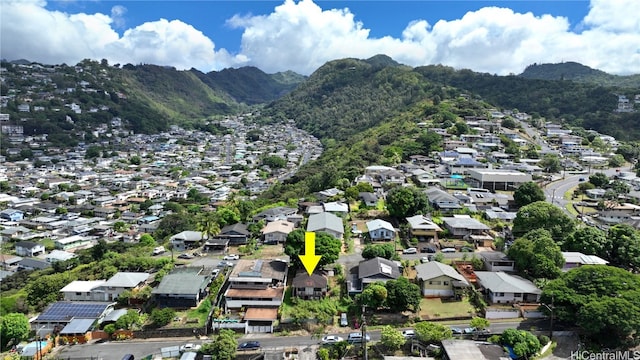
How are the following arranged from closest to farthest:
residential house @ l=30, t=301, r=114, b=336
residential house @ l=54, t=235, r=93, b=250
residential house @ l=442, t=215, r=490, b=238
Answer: residential house @ l=30, t=301, r=114, b=336, residential house @ l=442, t=215, r=490, b=238, residential house @ l=54, t=235, r=93, b=250

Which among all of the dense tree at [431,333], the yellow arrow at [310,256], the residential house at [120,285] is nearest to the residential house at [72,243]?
the residential house at [120,285]

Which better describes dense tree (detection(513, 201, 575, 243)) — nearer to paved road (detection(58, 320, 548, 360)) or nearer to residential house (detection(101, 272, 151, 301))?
paved road (detection(58, 320, 548, 360))

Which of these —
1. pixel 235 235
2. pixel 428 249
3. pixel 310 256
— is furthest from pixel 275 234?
pixel 428 249

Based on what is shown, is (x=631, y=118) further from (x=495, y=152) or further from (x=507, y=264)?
(x=507, y=264)

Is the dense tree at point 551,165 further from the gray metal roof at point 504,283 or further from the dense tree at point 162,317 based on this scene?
the dense tree at point 162,317

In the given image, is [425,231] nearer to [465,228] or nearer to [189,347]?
[465,228]

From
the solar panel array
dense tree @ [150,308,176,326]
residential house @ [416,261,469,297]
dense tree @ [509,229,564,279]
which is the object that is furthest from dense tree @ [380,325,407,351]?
the solar panel array

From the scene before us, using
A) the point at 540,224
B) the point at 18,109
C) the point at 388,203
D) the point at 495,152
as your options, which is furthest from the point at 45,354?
the point at 18,109
